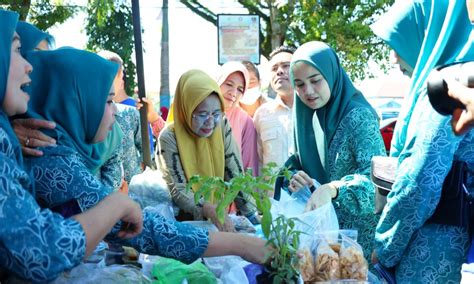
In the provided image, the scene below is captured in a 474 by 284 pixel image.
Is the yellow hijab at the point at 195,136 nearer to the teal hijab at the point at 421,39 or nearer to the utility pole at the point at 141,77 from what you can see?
the teal hijab at the point at 421,39

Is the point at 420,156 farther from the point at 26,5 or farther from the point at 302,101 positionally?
the point at 26,5

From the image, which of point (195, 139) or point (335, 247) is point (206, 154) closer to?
point (195, 139)

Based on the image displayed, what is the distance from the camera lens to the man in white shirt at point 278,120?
5.09 m

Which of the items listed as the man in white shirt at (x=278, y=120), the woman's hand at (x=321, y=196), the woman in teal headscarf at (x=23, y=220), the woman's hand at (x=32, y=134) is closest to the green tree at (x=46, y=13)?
the man in white shirt at (x=278, y=120)

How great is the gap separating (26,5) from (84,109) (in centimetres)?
998

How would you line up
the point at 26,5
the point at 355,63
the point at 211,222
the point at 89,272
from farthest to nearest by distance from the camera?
the point at 355,63, the point at 26,5, the point at 211,222, the point at 89,272

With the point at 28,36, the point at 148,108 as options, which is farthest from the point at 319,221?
the point at 148,108

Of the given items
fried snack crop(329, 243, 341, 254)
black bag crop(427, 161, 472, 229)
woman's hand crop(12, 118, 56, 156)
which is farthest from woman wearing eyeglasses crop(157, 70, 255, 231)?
woman's hand crop(12, 118, 56, 156)

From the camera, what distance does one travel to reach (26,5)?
11242 millimetres

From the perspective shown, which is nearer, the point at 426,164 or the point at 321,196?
the point at 426,164

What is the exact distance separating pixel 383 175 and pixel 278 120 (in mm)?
2659

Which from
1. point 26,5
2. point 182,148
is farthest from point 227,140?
point 26,5

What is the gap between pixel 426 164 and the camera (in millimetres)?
2271

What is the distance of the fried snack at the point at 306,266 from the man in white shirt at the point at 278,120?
109 inches
